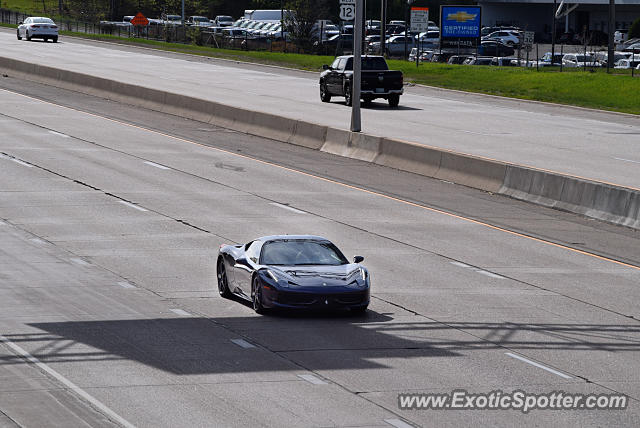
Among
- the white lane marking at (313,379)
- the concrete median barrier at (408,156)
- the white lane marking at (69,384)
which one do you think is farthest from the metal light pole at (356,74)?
the white lane marking at (313,379)

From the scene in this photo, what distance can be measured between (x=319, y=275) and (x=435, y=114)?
34.7 meters

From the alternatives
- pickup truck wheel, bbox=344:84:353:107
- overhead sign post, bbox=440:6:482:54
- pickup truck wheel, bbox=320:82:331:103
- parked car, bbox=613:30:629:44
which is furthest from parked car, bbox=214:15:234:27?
pickup truck wheel, bbox=344:84:353:107

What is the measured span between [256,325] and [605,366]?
474 centimetres

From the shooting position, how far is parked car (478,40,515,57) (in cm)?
8877

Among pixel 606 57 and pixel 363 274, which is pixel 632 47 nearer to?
pixel 606 57

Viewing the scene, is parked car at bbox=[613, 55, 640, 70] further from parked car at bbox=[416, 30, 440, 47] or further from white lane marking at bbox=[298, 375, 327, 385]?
white lane marking at bbox=[298, 375, 327, 385]

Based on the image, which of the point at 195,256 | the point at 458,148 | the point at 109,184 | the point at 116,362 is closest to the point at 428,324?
the point at 116,362

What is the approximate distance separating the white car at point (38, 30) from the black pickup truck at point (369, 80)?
1689 inches

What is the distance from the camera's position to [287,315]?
55.5 feet

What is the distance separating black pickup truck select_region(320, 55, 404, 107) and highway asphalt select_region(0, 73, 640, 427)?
17.5 metres

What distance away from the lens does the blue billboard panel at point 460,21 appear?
77000 millimetres

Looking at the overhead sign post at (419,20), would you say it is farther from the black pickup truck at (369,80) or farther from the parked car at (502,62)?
the black pickup truck at (369,80)

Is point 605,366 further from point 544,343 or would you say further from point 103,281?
point 103,281

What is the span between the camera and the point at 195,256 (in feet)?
70.3
